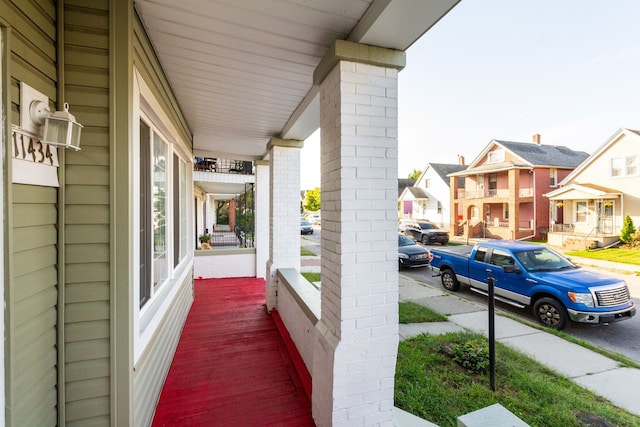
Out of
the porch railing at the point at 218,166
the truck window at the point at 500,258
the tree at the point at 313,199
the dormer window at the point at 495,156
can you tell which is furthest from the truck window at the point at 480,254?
the tree at the point at 313,199

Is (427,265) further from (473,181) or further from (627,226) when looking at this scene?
(473,181)

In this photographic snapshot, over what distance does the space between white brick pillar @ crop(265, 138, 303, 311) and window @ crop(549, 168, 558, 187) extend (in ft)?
67.7

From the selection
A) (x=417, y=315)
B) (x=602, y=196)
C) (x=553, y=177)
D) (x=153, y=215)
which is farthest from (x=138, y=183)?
(x=553, y=177)

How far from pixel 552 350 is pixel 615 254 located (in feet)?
40.4

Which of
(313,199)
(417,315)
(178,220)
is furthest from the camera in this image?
(313,199)

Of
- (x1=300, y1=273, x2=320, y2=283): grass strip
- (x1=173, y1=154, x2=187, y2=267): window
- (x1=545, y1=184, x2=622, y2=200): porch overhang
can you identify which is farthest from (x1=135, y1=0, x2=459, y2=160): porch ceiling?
(x1=545, y1=184, x2=622, y2=200): porch overhang

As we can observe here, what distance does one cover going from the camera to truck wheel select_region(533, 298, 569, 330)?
460 cm

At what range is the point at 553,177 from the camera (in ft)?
60.6

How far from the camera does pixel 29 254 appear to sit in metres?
1.30

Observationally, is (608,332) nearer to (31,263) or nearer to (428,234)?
(31,263)

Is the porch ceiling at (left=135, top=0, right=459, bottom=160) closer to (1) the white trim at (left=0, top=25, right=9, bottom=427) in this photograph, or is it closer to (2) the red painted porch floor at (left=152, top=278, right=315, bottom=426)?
(1) the white trim at (left=0, top=25, right=9, bottom=427)

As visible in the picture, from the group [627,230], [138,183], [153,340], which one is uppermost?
[138,183]

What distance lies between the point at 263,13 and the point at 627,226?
19.0m

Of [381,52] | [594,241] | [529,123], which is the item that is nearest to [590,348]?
[381,52]
